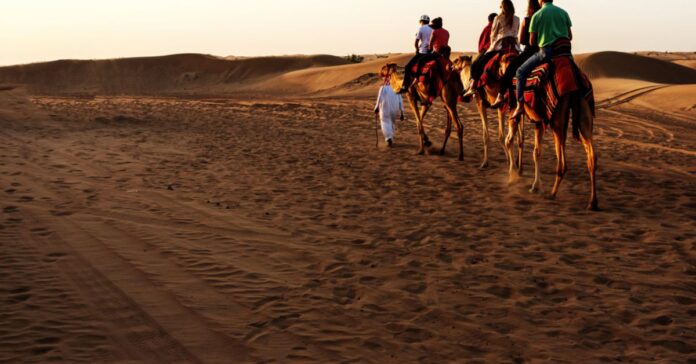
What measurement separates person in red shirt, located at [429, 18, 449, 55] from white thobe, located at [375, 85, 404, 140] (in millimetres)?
2041

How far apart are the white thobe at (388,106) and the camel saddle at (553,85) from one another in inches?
235

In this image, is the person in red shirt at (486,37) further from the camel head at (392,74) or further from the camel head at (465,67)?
the camel head at (392,74)

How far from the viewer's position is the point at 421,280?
24.2ft

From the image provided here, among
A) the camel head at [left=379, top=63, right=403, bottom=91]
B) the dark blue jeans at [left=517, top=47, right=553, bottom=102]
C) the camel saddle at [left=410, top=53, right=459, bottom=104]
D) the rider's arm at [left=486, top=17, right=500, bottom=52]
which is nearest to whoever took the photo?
the dark blue jeans at [left=517, top=47, right=553, bottom=102]

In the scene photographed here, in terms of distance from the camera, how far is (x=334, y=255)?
8195mm

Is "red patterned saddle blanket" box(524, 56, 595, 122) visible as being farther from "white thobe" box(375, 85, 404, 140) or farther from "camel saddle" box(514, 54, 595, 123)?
"white thobe" box(375, 85, 404, 140)

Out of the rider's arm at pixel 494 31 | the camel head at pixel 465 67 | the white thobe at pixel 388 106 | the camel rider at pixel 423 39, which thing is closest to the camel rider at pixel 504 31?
the rider's arm at pixel 494 31

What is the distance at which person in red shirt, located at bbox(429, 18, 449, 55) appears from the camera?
14.7 meters

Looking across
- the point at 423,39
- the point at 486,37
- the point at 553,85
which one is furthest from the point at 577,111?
the point at 423,39

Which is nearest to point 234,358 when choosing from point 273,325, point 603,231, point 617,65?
point 273,325

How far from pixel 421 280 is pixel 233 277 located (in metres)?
Answer: 1.80

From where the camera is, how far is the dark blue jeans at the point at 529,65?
34.6 ft

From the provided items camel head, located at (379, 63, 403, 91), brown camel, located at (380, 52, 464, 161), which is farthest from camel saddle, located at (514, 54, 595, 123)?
camel head, located at (379, 63, 403, 91)

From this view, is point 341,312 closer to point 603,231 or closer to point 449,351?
point 449,351
